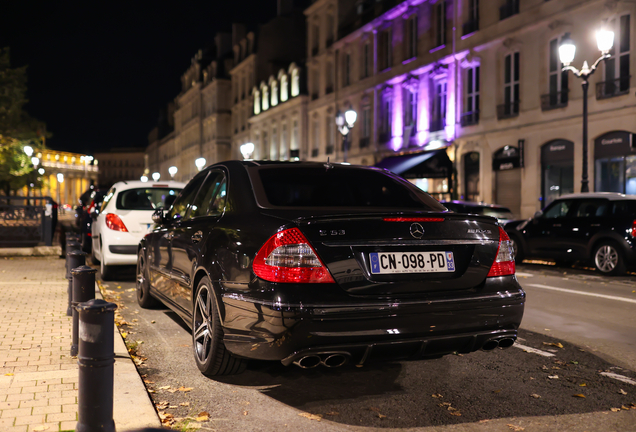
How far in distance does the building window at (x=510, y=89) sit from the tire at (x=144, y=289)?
2196 centimetres

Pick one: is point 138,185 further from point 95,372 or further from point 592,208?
point 592,208

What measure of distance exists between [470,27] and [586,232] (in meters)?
18.2

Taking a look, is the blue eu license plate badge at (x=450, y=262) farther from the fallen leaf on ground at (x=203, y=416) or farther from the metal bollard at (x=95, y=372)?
the metal bollard at (x=95, y=372)

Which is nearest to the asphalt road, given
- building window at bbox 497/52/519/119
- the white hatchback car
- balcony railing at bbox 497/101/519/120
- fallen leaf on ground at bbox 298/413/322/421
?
fallen leaf on ground at bbox 298/413/322/421

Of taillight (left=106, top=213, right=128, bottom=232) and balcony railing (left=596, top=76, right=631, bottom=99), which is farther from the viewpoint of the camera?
balcony railing (left=596, top=76, right=631, bottom=99)

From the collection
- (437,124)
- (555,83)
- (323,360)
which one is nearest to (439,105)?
(437,124)

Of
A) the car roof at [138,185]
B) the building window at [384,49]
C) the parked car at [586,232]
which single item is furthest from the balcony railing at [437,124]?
the car roof at [138,185]

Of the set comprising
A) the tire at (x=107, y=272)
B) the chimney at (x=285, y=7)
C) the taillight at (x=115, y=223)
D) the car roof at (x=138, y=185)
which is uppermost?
the chimney at (x=285, y=7)

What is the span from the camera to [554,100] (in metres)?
24.8

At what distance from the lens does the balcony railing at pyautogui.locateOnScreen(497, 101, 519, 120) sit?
88.3 feet

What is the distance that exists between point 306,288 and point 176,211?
3089 millimetres

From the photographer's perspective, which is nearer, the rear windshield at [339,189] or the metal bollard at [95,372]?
the metal bollard at [95,372]

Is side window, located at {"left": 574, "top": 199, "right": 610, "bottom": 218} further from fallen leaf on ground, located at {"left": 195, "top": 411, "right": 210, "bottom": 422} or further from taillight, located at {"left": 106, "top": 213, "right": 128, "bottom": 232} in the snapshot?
fallen leaf on ground, located at {"left": 195, "top": 411, "right": 210, "bottom": 422}

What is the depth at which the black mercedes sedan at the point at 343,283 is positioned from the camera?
3.90 metres
